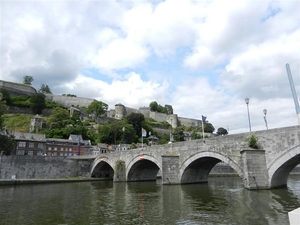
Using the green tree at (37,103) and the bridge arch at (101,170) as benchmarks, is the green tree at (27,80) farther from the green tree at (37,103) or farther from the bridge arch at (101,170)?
the bridge arch at (101,170)

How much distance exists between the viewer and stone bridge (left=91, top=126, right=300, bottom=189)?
1523cm

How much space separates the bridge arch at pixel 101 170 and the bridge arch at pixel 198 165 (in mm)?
18498

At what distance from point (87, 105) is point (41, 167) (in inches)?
2415

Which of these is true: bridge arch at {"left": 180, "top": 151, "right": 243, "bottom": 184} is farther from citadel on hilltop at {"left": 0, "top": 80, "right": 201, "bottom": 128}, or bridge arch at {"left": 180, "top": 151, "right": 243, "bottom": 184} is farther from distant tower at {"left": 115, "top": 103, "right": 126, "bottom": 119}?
distant tower at {"left": 115, "top": 103, "right": 126, "bottom": 119}

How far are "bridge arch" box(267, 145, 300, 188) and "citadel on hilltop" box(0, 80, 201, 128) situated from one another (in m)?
81.1

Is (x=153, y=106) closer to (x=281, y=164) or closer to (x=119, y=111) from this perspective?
(x=119, y=111)

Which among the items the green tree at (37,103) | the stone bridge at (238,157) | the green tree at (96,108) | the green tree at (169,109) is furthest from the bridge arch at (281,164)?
the green tree at (169,109)

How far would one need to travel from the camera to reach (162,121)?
10769 centimetres

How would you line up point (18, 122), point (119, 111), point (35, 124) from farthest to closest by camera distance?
1. point (119, 111)
2. point (18, 122)
3. point (35, 124)

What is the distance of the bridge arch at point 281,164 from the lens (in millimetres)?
14574

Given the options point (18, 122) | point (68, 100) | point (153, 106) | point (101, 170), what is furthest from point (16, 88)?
point (101, 170)

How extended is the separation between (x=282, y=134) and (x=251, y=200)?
17.1 ft

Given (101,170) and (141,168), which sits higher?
(101,170)

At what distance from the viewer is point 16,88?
88750mm
